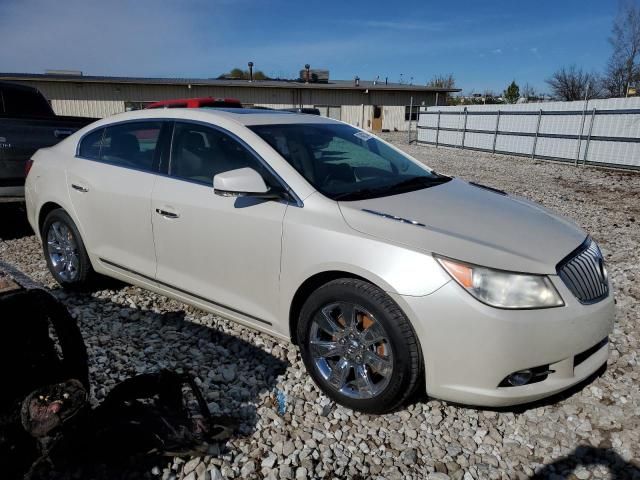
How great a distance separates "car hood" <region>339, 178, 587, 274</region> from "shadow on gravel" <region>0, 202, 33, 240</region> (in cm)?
504

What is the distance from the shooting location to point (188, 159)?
11.2 feet

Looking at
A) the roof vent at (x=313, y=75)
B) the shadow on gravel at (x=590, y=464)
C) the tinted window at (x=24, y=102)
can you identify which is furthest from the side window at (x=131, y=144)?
the roof vent at (x=313, y=75)

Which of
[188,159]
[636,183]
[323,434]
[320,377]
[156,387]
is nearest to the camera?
[156,387]

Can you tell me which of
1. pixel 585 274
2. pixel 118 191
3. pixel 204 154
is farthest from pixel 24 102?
pixel 585 274

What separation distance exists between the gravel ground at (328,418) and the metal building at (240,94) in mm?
21707

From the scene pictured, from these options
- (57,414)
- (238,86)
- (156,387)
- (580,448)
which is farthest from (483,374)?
(238,86)

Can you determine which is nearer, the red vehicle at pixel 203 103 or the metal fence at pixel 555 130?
the red vehicle at pixel 203 103

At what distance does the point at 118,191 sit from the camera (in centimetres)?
362

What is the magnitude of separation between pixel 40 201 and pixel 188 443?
3.12 meters

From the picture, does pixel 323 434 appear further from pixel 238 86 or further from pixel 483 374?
pixel 238 86

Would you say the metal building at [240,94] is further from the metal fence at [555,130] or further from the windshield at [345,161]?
the windshield at [345,161]

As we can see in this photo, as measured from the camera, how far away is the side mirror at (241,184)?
2.73m

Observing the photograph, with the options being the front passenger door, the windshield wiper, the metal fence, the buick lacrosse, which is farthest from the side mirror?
the metal fence

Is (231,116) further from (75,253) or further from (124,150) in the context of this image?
(75,253)
